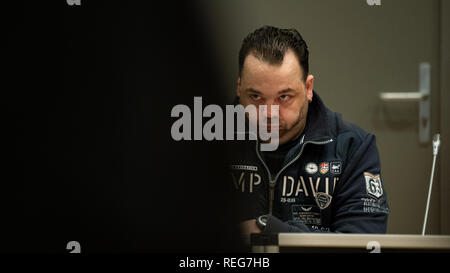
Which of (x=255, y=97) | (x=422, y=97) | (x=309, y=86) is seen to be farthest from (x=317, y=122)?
(x=422, y=97)

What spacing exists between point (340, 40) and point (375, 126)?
281mm

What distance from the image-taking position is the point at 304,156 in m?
1.22

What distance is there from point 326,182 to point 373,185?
153mm

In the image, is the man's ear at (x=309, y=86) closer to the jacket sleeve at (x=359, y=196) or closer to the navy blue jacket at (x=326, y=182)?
the navy blue jacket at (x=326, y=182)

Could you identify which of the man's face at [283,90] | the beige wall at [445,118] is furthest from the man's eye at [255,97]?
the beige wall at [445,118]

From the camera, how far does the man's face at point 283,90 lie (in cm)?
114

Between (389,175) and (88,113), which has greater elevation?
(88,113)

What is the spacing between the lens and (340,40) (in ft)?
4.39

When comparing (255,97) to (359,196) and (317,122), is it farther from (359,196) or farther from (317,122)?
(359,196)

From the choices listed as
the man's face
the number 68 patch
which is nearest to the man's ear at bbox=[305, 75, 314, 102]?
the man's face

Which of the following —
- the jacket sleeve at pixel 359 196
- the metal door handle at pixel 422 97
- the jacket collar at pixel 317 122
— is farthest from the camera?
the metal door handle at pixel 422 97
